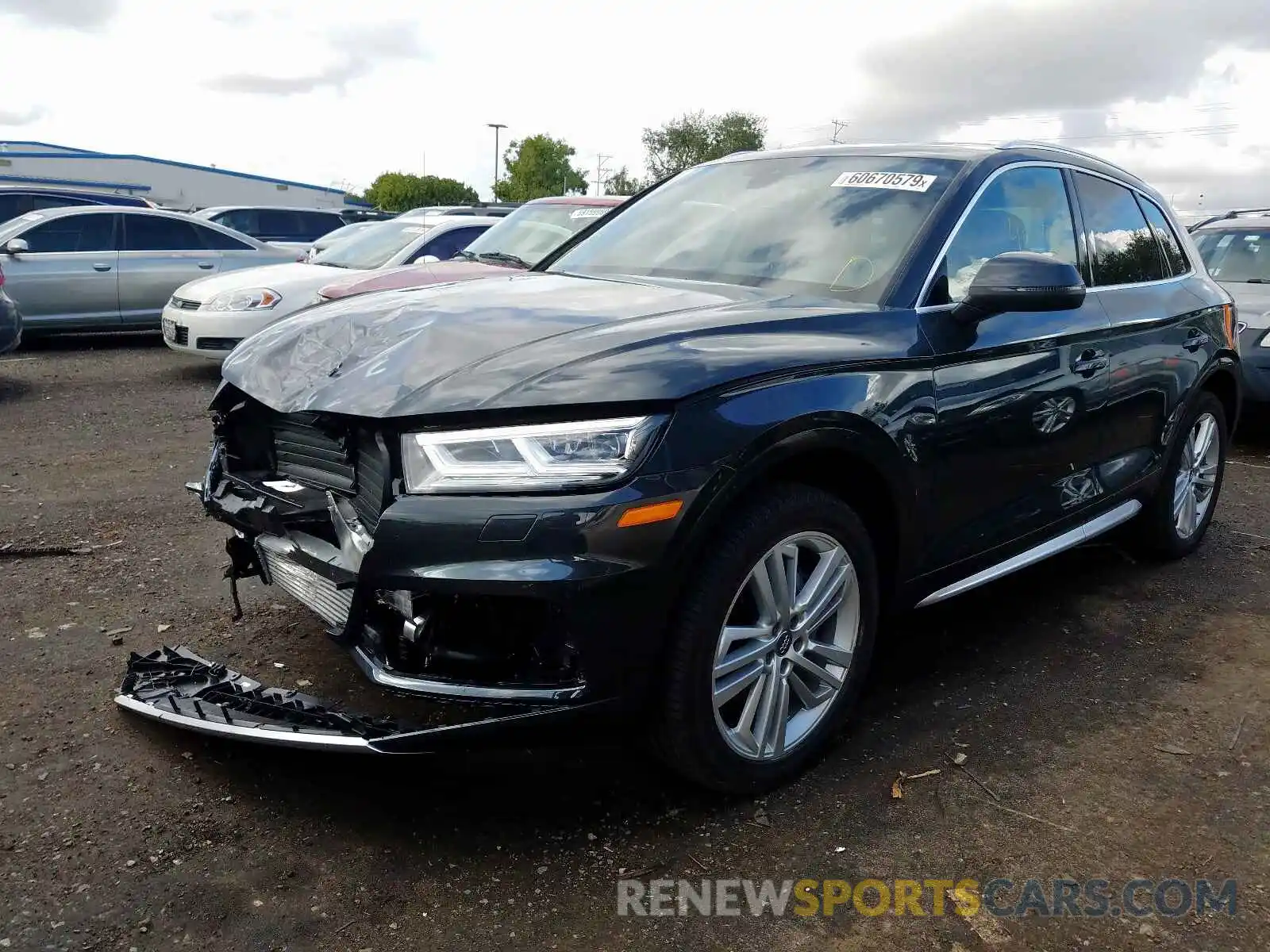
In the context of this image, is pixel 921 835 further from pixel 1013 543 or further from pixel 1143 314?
pixel 1143 314

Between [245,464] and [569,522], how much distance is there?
121 centimetres

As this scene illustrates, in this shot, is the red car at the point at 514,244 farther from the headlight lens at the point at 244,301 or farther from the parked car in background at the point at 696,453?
the parked car in background at the point at 696,453

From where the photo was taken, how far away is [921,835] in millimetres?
2766

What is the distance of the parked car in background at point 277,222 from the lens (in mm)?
18547

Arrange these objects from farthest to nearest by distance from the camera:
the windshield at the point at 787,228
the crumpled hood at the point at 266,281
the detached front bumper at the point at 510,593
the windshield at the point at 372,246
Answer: the windshield at the point at 372,246
the crumpled hood at the point at 266,281
the windshield at the point at 787,228
the detached front bumper at the point at 510,593

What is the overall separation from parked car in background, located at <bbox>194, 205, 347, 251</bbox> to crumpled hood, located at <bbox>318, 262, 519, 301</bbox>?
36.7 feet

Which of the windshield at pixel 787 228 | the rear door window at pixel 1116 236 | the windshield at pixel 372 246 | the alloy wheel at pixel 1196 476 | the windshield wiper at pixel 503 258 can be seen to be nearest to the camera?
the windshield at pixel 787 228

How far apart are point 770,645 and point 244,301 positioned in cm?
767

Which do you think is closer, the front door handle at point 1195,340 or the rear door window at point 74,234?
the front door handle at point 1195,340

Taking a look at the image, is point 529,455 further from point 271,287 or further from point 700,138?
point 700,138

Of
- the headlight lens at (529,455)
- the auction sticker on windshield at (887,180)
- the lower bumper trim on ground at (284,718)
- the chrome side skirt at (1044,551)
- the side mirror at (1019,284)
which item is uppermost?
the auction sticker on windshield at (887,180)

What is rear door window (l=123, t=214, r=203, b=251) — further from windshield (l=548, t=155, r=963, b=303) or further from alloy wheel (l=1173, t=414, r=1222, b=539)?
alloy wheel (l=1173, t=414, r=1222, b=539)

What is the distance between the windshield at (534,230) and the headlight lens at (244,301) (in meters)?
1.79

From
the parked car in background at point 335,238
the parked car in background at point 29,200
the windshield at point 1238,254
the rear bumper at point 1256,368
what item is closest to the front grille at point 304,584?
the rear bumper at point 1256,368
